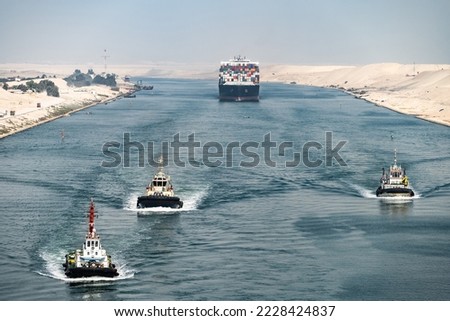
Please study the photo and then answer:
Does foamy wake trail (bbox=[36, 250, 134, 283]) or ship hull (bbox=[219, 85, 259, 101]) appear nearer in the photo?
foamy wake trail (bbox=[36, 250, 134, 283])

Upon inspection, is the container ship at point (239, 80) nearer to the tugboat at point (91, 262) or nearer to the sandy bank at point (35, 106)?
the sandy bank at point (35, 106)

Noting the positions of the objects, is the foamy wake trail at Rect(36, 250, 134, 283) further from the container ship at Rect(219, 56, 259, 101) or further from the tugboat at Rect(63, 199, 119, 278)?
the container ship at Rect(219, 56, 259, 101)

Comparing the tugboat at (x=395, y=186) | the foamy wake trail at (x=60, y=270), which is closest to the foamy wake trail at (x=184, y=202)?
the tugboat at (x=395, y=186)

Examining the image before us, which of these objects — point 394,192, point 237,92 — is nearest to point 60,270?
point 394,192

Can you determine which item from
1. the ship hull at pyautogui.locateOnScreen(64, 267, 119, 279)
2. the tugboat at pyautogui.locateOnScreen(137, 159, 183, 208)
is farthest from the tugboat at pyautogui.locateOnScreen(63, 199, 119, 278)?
the tugboat at pyautogui.locateOnScreen(137, 159, 183, 208)

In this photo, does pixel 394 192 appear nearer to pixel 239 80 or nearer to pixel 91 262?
pixel 91 262

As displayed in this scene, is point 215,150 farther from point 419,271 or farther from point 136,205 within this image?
point 419,271

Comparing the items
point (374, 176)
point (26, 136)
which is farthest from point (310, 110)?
point (374, 176)
